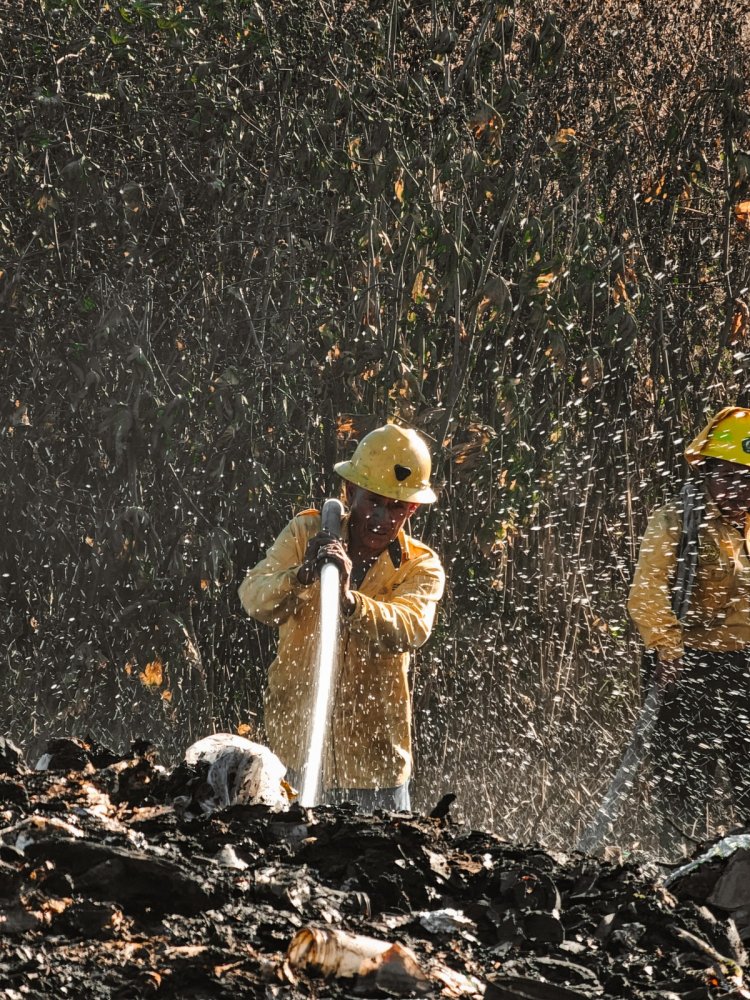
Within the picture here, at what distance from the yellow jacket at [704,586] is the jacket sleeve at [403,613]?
3.14 ft

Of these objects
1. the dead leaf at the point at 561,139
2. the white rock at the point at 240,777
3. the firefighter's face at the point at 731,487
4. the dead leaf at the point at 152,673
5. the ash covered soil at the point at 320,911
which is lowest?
the ash covered soil at the point at 320,911

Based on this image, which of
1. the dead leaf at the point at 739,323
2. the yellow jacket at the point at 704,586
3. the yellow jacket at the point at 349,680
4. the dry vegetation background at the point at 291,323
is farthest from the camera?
the dead leaf at the point at 739,323

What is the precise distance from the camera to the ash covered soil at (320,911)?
204 cm

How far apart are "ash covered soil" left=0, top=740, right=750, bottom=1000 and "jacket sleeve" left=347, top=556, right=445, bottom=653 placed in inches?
52.0

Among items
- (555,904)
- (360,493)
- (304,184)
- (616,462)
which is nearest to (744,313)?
(616,462)

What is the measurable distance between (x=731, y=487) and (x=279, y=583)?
78.2 inches

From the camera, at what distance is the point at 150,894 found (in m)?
2.34

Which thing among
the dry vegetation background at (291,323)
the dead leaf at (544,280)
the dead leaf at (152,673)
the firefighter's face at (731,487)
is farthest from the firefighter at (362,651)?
the dead leaf at (544,280)

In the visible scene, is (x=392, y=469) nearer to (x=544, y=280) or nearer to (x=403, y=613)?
(x=403, y=613)

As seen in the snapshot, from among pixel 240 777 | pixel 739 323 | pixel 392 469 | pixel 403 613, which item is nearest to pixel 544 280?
pixel 739 323

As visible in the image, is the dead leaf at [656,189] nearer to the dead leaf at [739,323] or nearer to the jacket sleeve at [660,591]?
the dead leaf at [739,323]

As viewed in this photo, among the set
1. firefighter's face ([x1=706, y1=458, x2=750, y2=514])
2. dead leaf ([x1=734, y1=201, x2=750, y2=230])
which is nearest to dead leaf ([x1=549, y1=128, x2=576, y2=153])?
dead leaf ([x1=734, y1=201, x2=750, y2=230])

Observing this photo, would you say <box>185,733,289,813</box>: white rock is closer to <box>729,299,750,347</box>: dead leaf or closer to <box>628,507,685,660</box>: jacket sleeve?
<box>628,507,685,660</box>: jacket sleeve

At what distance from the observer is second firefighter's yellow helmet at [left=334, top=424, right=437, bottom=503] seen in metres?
4.54
